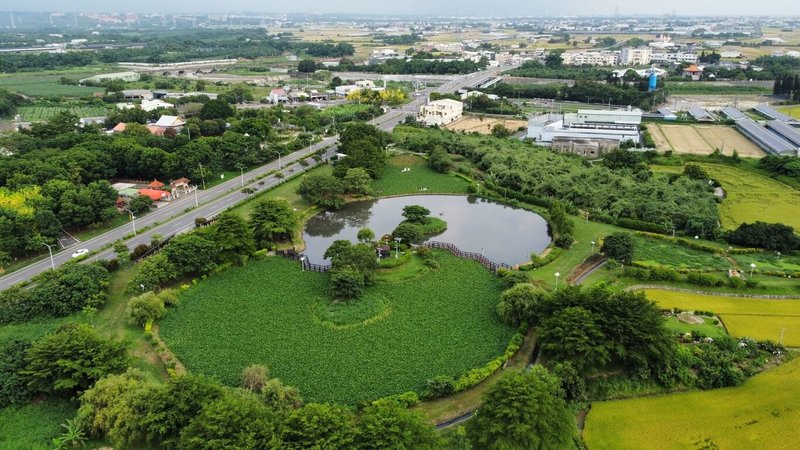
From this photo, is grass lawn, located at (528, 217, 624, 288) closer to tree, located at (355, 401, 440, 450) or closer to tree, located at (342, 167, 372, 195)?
tree, located at (355, 401, 440, 450)

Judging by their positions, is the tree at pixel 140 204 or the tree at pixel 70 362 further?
the tree at pixel 140 204

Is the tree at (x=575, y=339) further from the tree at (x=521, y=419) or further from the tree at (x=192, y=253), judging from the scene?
the tree at (x=192, y=253)

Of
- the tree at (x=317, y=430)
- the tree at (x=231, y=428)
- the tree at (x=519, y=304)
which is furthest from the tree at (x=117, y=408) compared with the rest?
the tree at (x=519, y=304)

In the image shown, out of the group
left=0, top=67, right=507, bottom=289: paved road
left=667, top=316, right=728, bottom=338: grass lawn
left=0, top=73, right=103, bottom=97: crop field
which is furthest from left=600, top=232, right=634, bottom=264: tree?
left=0, top=73, right=103, bottom=97: crop field

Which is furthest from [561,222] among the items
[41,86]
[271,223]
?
[41,86]

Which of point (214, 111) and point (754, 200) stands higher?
point (214, 111)

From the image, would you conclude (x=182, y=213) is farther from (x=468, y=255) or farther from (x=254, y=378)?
(x=254, y=378)
